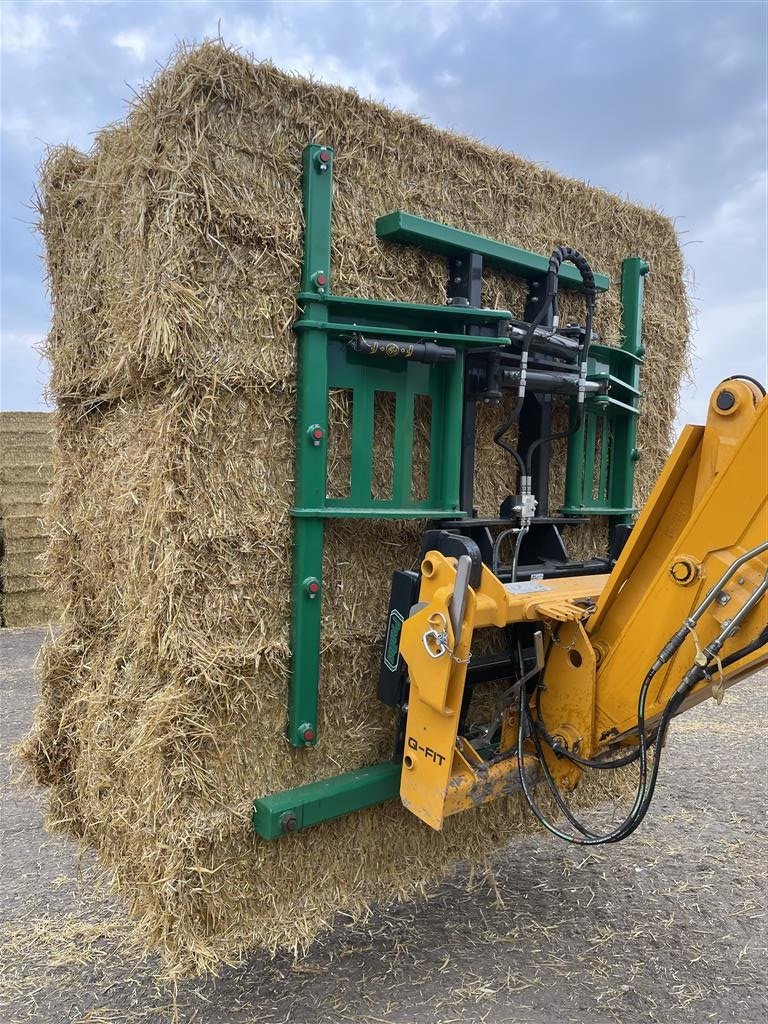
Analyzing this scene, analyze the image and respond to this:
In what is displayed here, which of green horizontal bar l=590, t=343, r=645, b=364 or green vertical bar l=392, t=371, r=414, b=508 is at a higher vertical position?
green horizontal bar l=590, t=343, r=645, b=364

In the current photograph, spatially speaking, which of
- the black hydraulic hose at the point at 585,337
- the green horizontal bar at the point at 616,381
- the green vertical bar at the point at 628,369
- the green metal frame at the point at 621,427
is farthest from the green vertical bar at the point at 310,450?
the green vertical bar at the point at 628,369

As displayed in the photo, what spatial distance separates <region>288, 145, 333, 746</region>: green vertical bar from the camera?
Answer: 2.81 meters

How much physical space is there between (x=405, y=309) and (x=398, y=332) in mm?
136

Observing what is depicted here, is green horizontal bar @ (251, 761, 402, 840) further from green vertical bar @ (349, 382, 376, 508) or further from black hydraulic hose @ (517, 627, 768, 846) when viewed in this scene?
green vertical bar @ (349, 382, 376, 508)

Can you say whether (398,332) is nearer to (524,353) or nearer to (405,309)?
(405,309)

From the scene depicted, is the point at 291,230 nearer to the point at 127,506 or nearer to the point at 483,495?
the point at 127,506

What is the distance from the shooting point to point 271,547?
9.29ft

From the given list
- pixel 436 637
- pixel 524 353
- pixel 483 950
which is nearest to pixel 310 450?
pixel 436 637

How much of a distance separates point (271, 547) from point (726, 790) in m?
4.40

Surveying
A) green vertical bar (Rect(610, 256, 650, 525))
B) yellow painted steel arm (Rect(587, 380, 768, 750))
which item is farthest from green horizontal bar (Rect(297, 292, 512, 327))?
green vertical bar (Rect(610, 256, 650, 525))

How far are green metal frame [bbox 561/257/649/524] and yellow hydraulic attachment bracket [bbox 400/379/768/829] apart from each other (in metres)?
1.07

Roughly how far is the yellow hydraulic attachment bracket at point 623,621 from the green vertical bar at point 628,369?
123 cm

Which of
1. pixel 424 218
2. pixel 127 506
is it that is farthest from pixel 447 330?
pixel 127 506

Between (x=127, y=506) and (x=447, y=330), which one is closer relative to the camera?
(x=127, y=506)
